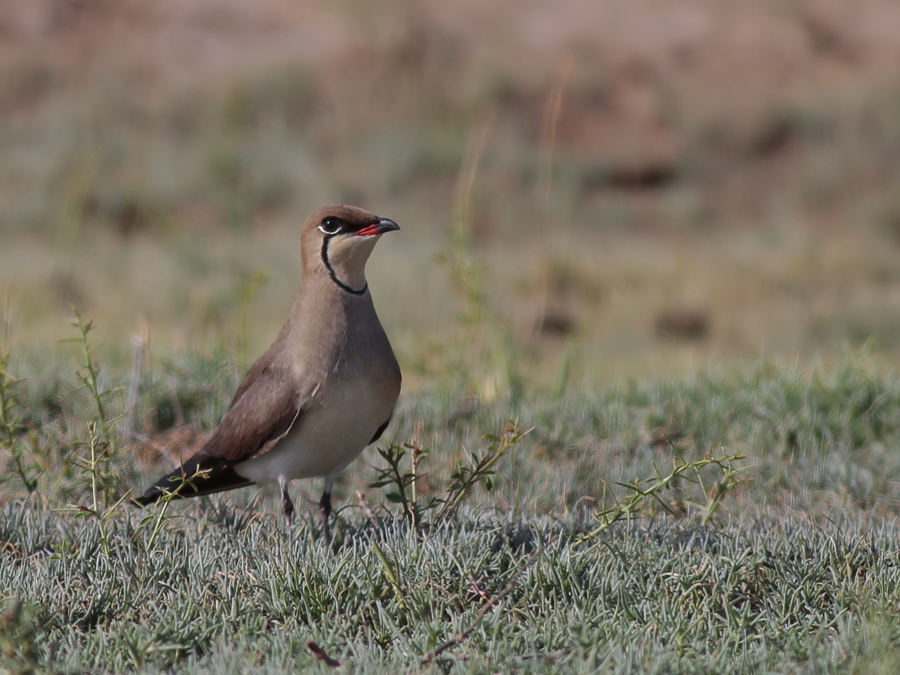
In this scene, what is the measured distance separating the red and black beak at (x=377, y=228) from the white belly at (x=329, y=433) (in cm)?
46

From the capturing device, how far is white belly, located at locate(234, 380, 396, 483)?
135 inches

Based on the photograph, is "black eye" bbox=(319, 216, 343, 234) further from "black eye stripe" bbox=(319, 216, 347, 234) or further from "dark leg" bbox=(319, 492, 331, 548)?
"dark leg" bbox=(319, 492, 331, 548)

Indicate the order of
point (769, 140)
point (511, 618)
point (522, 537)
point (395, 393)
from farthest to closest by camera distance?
point (769, 140) → point (395, 393) → point (522, 537) → point (511, 618)

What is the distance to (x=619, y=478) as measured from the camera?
4250 mm

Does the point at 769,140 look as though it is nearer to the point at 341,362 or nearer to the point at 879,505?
the point at 879,505

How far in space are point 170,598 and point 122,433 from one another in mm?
1753

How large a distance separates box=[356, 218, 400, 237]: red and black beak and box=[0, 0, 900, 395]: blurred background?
4.23 m

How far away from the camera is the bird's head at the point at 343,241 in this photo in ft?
11.6

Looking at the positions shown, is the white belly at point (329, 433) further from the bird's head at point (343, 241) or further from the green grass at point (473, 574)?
the bird's head at point (343, 241)

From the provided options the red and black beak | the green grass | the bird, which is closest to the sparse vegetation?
the green grass

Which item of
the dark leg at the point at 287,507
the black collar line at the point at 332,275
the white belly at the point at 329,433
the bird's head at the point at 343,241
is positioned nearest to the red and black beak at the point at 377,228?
the bird's head at the point at 343,241

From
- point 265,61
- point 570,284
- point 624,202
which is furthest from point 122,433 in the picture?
point 265,61

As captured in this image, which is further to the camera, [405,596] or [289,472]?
[289,472]

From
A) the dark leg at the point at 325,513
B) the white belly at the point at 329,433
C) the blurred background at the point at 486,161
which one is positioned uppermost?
the white belly at the point at 329,433
